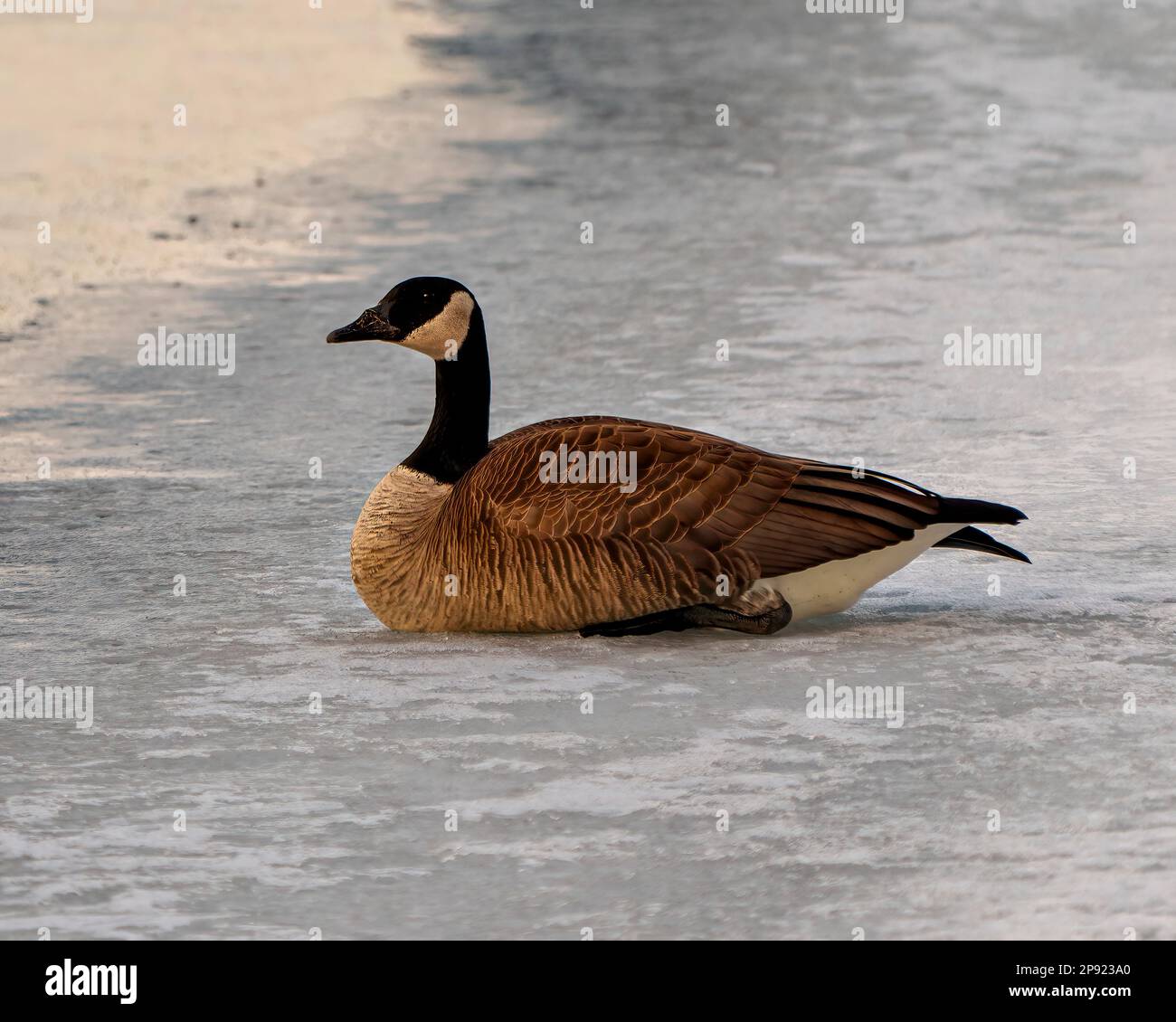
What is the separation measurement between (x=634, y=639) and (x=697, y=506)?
1.71ft

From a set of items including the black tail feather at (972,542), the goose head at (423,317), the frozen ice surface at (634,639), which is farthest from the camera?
the goose head at (423,317)

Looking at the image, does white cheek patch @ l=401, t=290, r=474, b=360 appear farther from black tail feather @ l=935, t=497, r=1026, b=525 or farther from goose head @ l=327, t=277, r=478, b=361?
black tail feather @ l=935, t=497, r=1026, b=525

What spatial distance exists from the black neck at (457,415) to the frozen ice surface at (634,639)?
1.94 ft

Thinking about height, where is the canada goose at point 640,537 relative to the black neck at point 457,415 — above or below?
below

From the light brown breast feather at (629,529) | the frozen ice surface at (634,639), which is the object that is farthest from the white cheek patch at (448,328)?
the frozen ice surface at (634,639)

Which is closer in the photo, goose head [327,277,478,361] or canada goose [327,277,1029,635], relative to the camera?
canada goose [327,277,1029,635]

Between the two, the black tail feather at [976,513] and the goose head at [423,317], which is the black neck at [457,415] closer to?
the goose head at [423,317]

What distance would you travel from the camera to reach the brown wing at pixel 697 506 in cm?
613

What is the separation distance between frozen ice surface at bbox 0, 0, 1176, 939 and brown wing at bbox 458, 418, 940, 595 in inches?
13.3

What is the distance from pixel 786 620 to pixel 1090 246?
311 inches

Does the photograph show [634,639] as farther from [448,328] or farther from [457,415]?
[448,328]

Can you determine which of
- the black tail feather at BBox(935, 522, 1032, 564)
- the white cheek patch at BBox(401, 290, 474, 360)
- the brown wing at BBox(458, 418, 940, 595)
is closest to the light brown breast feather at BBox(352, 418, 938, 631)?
the brown wing at BBox(458, 418, 940, 595)

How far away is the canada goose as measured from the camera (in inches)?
242
